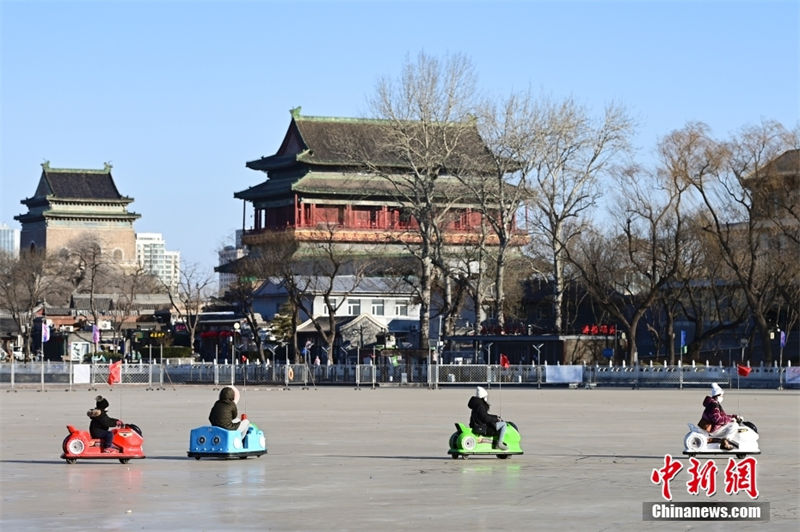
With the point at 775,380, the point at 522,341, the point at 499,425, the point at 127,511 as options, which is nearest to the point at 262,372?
the point at 522,341

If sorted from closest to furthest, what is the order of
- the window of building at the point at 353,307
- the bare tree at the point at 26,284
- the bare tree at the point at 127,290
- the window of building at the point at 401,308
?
the window of building at the point at 353,307 → the window of building at the point at 401,308 → the bare tree at the point at 26,284 → the bare tree at the point at 127,290

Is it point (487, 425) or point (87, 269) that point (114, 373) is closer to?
point (487, 425)

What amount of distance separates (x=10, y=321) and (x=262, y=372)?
5382 centimetres

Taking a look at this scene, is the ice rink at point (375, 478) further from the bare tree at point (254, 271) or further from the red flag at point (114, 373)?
the bare tree at point (254, 271)

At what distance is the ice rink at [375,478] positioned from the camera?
52.5ft

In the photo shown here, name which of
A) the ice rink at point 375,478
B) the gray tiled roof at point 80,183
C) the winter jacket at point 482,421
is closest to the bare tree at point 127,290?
the gray tiled roof at point 80,183

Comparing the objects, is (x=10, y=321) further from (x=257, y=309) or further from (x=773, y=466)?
(x=773, y=466)

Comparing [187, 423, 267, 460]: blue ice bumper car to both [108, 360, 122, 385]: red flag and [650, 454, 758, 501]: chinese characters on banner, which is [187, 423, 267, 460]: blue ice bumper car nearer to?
[650, 454, 758, 501]: chinese characters on banner

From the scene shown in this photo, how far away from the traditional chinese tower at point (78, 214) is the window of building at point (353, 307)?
213ft

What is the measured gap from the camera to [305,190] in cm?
11319

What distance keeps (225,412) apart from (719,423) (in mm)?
7160

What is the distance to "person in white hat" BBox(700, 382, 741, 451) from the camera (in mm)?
22594

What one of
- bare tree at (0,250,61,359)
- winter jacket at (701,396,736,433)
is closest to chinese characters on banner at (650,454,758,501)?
winter jacket at (701,396,736,433)

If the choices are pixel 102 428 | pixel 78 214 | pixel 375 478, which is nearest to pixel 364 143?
pixel 78 214
